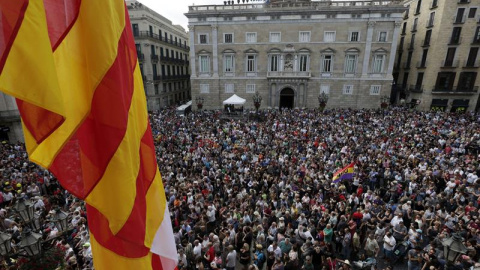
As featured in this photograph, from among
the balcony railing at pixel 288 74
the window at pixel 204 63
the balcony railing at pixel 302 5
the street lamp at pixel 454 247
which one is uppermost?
the balcony railing at pixel 302 5

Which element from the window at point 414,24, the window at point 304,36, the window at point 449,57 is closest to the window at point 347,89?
the window at point 304,36

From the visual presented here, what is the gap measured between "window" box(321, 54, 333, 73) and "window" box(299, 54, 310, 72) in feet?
6.22

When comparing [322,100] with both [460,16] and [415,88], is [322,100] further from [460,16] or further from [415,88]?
[460,16]

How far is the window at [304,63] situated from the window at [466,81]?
17.9 metres

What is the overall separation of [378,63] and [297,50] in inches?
378

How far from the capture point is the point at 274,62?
32094mm

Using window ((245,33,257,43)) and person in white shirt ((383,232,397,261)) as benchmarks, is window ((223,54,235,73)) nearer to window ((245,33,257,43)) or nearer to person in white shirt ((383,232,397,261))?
window ((245,33,257,43))

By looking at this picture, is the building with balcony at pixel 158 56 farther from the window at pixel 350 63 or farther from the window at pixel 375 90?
the window at pixel 375 90

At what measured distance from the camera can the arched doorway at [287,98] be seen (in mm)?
33344

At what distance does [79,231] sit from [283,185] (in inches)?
327

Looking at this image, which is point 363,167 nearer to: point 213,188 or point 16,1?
point 213,188

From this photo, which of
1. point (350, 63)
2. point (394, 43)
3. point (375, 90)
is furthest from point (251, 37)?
point (394, 43)

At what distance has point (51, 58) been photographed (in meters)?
1.58

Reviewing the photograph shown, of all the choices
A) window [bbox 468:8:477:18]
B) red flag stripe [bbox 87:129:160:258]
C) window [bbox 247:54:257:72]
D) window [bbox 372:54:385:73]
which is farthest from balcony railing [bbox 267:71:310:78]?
red flag stripe [bbox 87:129:160:258]
